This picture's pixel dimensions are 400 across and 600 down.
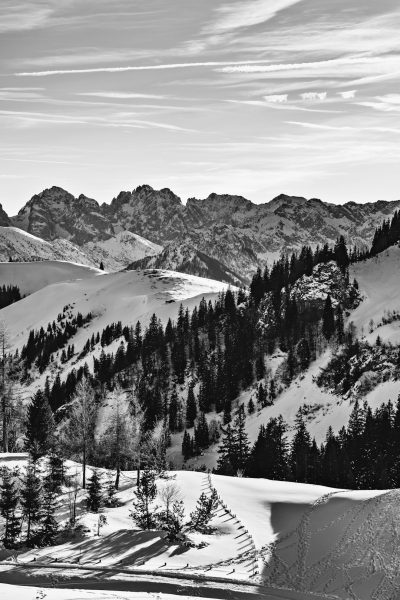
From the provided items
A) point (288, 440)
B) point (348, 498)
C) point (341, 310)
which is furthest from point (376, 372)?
point (348, 498)

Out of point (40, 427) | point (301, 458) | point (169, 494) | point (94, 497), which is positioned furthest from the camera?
point (301, 458)

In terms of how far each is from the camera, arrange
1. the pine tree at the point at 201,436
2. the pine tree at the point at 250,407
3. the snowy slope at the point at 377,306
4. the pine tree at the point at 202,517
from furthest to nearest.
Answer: the snowy slope at the point at 377,306 → the pine tree at the point at 250,407 → the pine tree at the point at 201,436 → the pine tree at the point at 202,517

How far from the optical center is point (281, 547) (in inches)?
2072

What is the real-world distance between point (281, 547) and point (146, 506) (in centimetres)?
1391

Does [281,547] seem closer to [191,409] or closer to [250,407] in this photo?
[250,407]

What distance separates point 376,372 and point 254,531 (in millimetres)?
98603

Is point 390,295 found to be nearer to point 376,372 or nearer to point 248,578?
point 376,372

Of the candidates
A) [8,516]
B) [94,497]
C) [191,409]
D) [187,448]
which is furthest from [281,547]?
[191,409]

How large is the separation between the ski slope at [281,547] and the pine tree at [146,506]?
3.93ft

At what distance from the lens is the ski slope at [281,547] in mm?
46281

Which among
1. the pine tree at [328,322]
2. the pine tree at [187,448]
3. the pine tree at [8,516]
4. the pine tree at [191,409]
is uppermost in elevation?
the pine tree at [328,322]

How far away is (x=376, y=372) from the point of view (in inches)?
5797

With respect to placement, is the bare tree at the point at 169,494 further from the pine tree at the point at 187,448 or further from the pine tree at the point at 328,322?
the pine tree at the point at 328,322

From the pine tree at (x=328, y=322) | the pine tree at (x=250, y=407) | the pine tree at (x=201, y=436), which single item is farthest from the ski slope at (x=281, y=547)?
the pine tree at (x=328, y=322)
